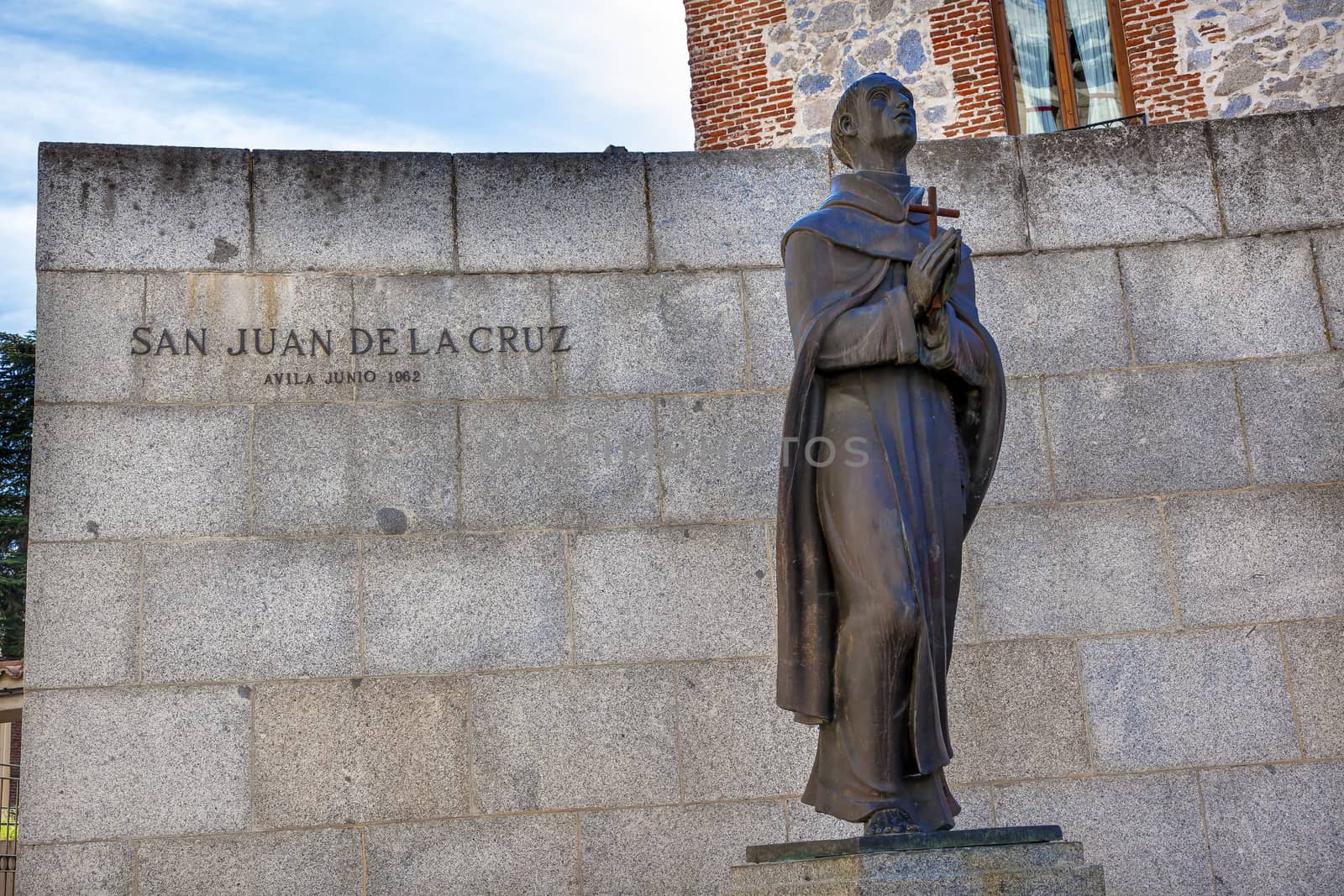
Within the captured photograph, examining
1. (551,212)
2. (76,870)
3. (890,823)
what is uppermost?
(551,212)

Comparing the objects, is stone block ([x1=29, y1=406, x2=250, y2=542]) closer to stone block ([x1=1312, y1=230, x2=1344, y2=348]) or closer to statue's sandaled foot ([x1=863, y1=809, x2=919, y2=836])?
statue's sandaled foot ([x1=863, y1=809, x2=919, y2=836])

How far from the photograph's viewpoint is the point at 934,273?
5.05 meters

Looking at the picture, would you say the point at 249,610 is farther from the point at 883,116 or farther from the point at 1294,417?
the point at 1294,417

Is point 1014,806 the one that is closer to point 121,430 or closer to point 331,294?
point 331,294

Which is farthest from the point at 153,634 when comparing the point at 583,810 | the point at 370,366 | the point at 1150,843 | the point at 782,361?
the point at 1150,843

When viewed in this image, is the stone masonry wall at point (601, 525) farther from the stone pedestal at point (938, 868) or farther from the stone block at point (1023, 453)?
the stone pedestal at point (938, 868)

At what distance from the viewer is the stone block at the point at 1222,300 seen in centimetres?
820

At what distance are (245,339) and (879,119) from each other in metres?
3.78

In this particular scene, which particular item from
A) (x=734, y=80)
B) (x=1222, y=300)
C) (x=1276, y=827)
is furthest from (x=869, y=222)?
(x=734, y=80)

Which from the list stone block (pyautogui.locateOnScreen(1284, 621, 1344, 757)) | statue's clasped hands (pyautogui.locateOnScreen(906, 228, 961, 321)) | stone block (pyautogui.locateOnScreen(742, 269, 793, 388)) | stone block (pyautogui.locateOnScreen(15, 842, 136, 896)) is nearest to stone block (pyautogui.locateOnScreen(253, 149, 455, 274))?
stone block (pyautogui.locateOnScreen(742, 269, 793, 388))

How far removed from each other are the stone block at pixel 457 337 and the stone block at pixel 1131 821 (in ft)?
10.6

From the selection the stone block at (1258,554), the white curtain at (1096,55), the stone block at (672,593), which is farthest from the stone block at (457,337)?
the white curtain at (1096,55)

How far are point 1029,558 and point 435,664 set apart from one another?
3.08 m

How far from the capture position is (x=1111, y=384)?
8141 mm
